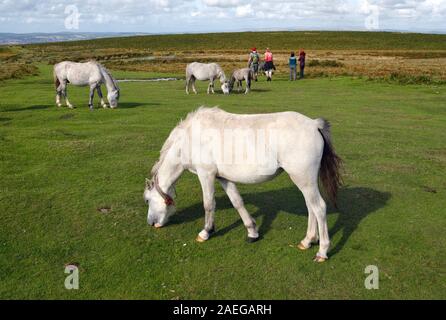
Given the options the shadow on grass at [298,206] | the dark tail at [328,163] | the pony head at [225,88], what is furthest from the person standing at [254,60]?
the dark tail at [328,163]

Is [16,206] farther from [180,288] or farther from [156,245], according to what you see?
[180,288]

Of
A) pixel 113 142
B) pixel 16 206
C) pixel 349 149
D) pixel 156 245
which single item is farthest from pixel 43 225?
pixel 349 149

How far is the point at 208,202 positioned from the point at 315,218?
190 cm

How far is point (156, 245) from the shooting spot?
24.2 feet

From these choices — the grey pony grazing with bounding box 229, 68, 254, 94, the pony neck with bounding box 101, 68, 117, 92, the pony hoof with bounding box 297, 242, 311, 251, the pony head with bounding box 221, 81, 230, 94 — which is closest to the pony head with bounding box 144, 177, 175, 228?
the pony hoof with bounding box 297, 242, 311, 251

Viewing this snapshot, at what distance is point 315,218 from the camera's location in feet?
23.5

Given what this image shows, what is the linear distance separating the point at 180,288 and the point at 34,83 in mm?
31323

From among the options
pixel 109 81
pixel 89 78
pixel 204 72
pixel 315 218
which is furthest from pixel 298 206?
pixel 204 72

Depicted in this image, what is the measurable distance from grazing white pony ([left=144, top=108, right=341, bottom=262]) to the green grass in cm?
60

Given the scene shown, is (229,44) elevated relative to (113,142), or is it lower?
elevated

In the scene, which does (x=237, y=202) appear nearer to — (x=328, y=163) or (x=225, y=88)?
(x=328, y=163)

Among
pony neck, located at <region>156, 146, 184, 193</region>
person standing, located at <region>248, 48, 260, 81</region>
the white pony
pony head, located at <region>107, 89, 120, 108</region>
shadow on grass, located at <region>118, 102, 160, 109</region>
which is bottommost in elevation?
pony neck, located at <region>156, 146, 184, 193</region>

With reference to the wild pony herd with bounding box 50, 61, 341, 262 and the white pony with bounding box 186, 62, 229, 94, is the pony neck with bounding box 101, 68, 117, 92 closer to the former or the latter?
the white pony with bounding box 186, 62, 229, 94

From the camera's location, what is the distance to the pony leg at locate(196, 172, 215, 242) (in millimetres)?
7141
